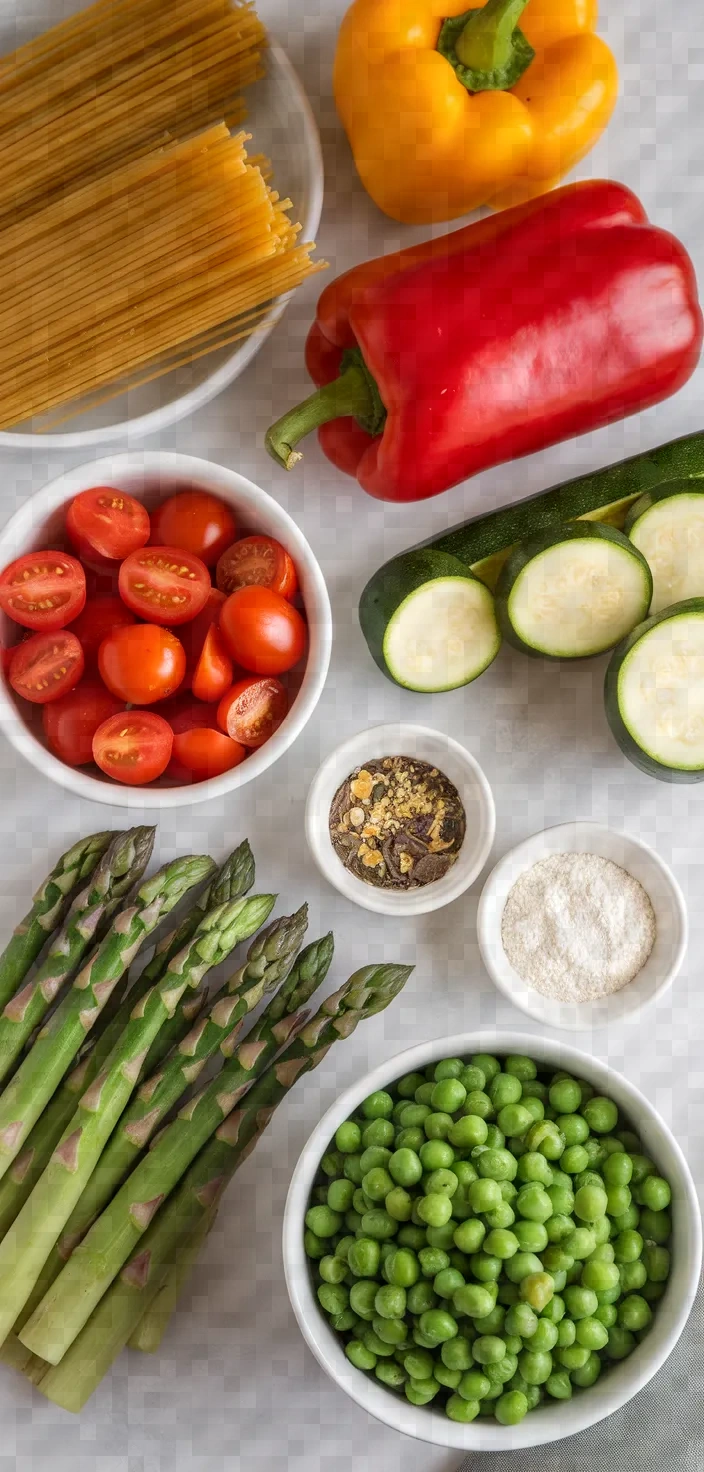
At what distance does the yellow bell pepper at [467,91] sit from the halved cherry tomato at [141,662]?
26.5 inches

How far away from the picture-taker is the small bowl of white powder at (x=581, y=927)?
56.2 inches

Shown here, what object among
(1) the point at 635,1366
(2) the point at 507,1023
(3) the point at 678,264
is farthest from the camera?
(2) the point at 507,1023

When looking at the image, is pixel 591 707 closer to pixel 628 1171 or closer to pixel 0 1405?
pixel 628 1171

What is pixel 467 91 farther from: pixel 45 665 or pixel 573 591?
pixel 45 665

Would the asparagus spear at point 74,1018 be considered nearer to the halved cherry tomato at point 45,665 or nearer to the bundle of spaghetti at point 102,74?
the halved cherry tomato at point 45,665

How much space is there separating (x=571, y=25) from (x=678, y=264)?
34cm

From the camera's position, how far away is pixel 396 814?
149 centimetres

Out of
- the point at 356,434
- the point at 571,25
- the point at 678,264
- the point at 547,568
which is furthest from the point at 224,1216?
the point at 571,25

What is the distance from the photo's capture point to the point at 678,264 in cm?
140

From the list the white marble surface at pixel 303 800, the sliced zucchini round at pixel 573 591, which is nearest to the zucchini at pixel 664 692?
the sliced zucchini round at pixel 573 591

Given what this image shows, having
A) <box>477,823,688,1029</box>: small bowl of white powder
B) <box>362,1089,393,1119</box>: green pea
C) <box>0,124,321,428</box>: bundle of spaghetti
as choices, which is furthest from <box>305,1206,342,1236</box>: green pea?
<box>0,124,321,428</box>: bundle of spaghetti

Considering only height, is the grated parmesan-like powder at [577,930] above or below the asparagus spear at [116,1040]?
below

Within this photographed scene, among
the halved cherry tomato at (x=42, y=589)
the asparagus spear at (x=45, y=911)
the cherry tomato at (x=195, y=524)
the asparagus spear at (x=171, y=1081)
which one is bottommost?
the asparagus spear at (x=171, y=1081)

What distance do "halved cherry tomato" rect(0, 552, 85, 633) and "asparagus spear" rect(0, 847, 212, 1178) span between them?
12.4 inches
